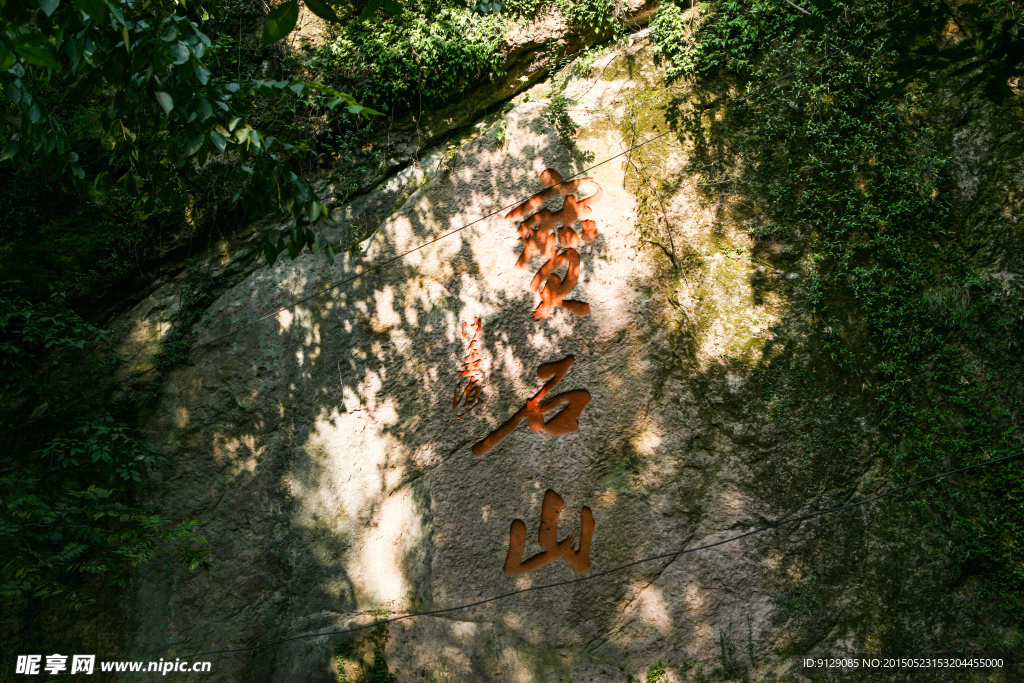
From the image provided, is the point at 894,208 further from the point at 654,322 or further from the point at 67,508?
the point at 67,508

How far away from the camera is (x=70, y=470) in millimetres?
4469

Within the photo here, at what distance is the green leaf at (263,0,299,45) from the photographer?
1765 mm

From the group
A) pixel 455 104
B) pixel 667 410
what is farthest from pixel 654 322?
pixel 455 104

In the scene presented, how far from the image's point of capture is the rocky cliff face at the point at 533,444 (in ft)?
11.4

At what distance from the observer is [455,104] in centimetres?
495

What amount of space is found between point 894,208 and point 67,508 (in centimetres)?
532

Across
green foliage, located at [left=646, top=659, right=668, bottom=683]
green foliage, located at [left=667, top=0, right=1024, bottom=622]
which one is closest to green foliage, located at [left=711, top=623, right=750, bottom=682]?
green foliage, located at [left=646, top=659, right=668, bottom=683]

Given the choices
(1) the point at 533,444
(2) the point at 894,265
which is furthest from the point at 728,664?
(2) the point at 894,265

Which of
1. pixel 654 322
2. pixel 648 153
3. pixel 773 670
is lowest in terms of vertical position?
pixel 773 670

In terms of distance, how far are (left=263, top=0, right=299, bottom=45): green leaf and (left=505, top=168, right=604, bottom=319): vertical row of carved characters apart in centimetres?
262

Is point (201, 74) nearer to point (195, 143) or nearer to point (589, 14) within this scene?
point (195, 143)

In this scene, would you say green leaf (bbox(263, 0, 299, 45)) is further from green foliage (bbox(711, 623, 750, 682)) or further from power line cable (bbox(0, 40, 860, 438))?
green foliage (bbox(711, 623, 750, 682))

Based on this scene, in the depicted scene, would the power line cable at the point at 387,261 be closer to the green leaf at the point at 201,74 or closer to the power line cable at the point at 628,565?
the power line cable at the point at 628,565

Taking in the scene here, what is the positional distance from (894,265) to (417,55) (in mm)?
3656
